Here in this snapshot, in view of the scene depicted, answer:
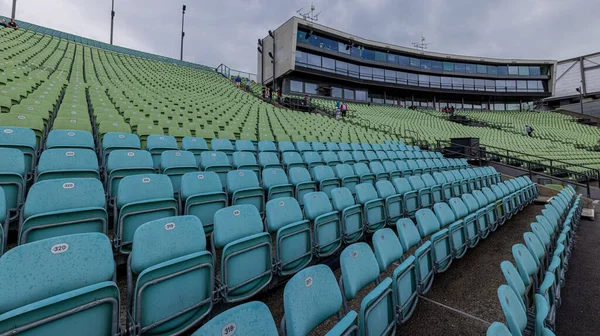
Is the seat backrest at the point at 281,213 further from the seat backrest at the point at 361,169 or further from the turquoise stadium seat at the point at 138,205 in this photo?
the seat backrest at the point at 361,169

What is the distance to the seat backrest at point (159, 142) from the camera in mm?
4036

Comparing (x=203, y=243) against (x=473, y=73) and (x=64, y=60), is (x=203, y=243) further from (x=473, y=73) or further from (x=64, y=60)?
(x=473, y=73)

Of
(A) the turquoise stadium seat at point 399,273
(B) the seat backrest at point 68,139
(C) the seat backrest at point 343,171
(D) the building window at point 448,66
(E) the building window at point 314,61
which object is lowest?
(A) the turquoise stadium seat at point 399,273

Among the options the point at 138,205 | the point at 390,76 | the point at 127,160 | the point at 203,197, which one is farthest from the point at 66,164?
the point at 390,76

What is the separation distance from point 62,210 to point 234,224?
1134 mm

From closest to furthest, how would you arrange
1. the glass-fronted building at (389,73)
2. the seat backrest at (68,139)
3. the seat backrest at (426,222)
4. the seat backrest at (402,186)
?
1. the seat backrest at (426,222)
2. the seat backrest at (68,139)
3. the seat backrest at (402,186)
4. the glass-fronted building at (389,73)

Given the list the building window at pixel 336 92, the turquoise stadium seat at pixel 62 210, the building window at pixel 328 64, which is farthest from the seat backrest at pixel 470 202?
the building window at pixel 336 92

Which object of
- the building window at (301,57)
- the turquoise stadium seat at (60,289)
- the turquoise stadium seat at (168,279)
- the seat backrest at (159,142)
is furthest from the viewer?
the building window at (301,57)

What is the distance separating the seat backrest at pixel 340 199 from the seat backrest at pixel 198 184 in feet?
4.48

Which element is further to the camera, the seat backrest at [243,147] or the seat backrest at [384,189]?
the seat backrest at [243,147]

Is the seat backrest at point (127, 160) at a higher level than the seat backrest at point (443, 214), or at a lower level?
higher

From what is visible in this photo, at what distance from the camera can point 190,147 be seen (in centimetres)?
445

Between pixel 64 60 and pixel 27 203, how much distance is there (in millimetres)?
13668

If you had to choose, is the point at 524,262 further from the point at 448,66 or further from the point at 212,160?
the point at 448,66
